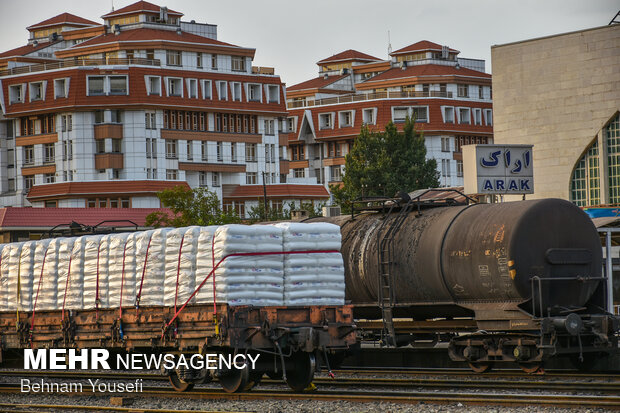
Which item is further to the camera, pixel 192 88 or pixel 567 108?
pixel 192 88

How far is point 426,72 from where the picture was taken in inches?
4963

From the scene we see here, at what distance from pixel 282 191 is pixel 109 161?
649 inches

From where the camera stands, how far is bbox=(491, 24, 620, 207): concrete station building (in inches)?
2106

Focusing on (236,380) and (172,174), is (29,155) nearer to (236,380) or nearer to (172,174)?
(172,174)

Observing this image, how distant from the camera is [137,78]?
95375mm

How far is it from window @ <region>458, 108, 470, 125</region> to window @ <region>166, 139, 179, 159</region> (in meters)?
37.5

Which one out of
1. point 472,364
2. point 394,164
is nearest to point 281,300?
point 472,364

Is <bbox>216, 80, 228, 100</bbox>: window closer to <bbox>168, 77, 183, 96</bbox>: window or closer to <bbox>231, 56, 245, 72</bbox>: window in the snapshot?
<bbox>231, 56, 245, 72</bbox>: window

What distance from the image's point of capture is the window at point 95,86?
9531 cm

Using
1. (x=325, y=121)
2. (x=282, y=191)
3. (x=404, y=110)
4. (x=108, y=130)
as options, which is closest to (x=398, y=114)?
(x=404, y=110)

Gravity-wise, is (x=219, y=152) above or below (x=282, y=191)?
above

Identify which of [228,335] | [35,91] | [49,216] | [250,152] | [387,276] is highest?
[35,91]

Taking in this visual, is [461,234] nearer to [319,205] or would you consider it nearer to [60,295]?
[60,295]

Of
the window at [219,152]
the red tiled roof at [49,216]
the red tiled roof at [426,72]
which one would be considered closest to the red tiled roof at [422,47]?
the red tiled roof at [426,72]
